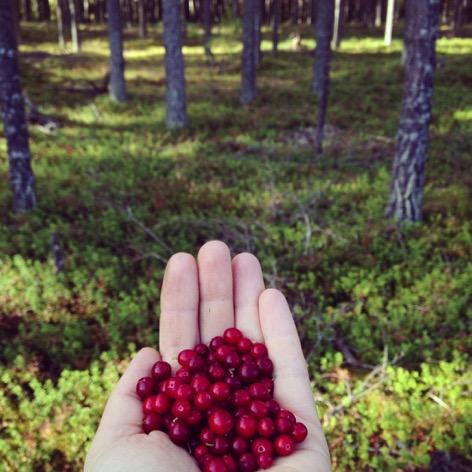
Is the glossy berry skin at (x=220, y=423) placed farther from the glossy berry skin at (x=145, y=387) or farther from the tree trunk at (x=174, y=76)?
the tree trunk at (x=174, y=76)

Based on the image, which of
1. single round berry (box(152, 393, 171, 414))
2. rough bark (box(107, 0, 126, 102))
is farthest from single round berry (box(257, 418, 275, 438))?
rough bark (box(107, 0, 126, 102))

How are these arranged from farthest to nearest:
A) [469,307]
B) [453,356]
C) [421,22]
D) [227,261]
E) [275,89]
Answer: [275,89], [421,22], [469,307], [453,356], [227,261]

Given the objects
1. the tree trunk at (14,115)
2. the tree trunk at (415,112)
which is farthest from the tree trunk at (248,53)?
the tree trunk at (14,115)

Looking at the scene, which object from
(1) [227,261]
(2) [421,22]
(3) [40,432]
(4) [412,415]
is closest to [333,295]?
(4) [412,415]

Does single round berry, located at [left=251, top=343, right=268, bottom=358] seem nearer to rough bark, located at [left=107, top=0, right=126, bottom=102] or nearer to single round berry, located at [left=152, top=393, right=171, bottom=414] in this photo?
single round berry, located at [left=152, top=393, right=171, bottom=414]

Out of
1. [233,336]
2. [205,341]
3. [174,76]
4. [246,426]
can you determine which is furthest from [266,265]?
[174,76]

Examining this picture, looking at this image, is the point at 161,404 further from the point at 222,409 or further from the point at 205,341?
the point at 205,341

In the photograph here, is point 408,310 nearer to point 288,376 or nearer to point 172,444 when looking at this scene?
point 288,376

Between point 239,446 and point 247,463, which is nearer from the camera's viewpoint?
point 247,463
